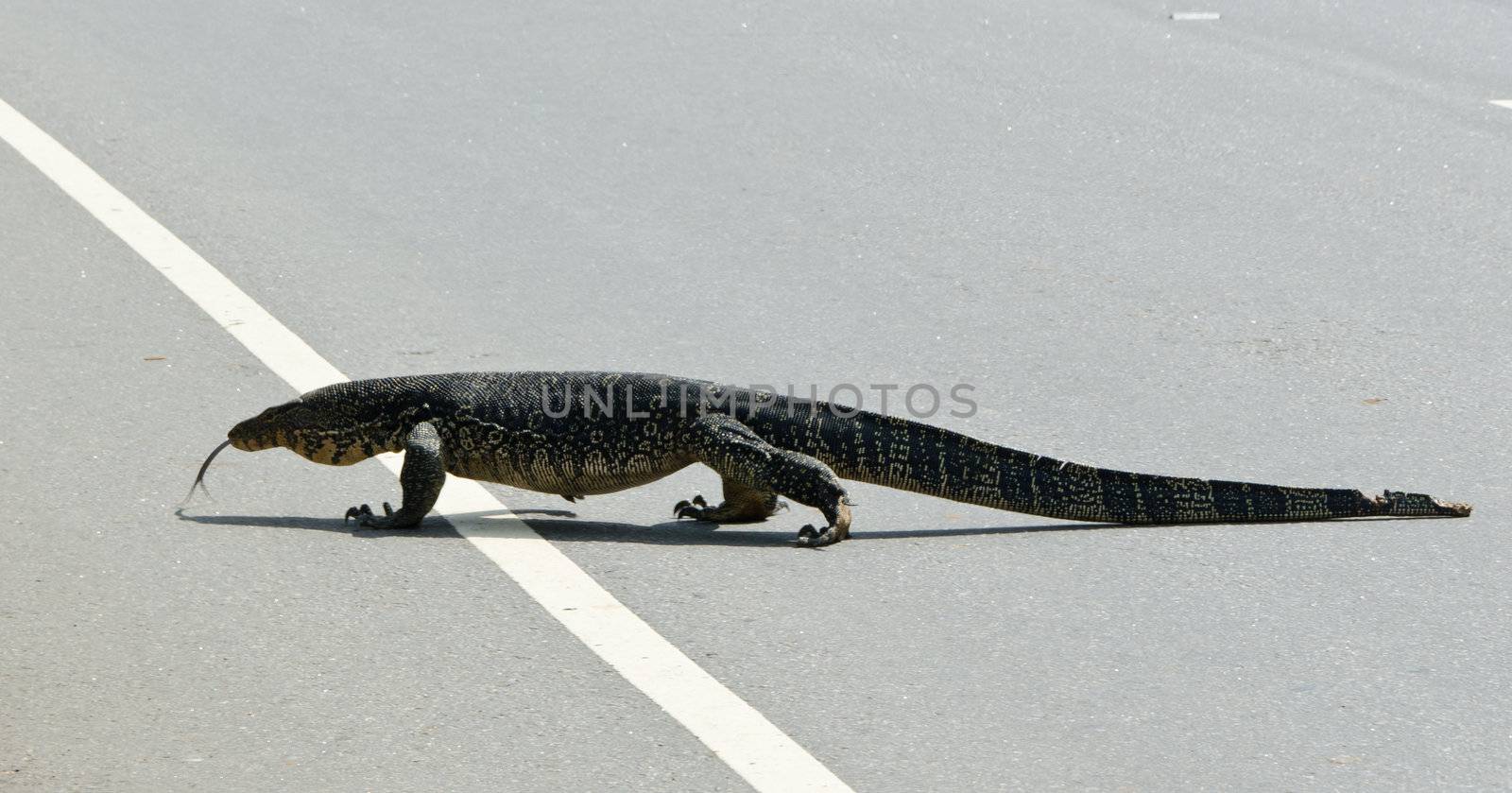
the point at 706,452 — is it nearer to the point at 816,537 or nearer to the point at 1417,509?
the point at 816,537

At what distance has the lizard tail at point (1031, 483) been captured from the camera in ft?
22.1

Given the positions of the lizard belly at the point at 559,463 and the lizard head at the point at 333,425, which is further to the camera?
the lizard head at the point at 333,425

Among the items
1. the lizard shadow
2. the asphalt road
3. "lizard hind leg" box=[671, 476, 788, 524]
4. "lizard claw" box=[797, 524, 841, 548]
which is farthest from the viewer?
"lizard hind leg" box=[671, 476, 788, 524]

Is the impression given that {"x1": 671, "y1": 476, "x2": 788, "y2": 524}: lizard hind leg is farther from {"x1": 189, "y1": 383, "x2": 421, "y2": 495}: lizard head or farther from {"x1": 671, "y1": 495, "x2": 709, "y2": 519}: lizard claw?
{"x1": 189, "y1": 383, "x2": 421, "y2": 495}: lizard head

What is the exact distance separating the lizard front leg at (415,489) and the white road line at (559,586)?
17 cm

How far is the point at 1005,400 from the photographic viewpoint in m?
8.16

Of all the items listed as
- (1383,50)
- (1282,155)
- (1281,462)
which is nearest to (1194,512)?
(1281,462)

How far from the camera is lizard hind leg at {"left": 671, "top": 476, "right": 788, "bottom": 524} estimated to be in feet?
22.8

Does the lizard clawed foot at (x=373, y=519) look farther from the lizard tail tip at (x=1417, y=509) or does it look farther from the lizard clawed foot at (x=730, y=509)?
the lizard tail tip at (x=1417, y=509)

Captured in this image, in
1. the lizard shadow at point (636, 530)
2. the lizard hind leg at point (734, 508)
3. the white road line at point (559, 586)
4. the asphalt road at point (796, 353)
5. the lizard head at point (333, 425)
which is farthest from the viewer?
the lizard head at point (333, 425)

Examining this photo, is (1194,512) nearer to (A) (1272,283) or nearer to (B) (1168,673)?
(B) (1168,673)

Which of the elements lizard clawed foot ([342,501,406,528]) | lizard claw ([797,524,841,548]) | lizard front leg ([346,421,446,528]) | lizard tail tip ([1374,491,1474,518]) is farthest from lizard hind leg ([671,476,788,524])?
lizard tail tip ([1374,491,1474,518])

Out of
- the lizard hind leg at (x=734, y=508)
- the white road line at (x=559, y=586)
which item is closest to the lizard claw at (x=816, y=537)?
the lizard hind leg at (x=734, y=508)

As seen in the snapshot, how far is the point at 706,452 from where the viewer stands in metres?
6.88
